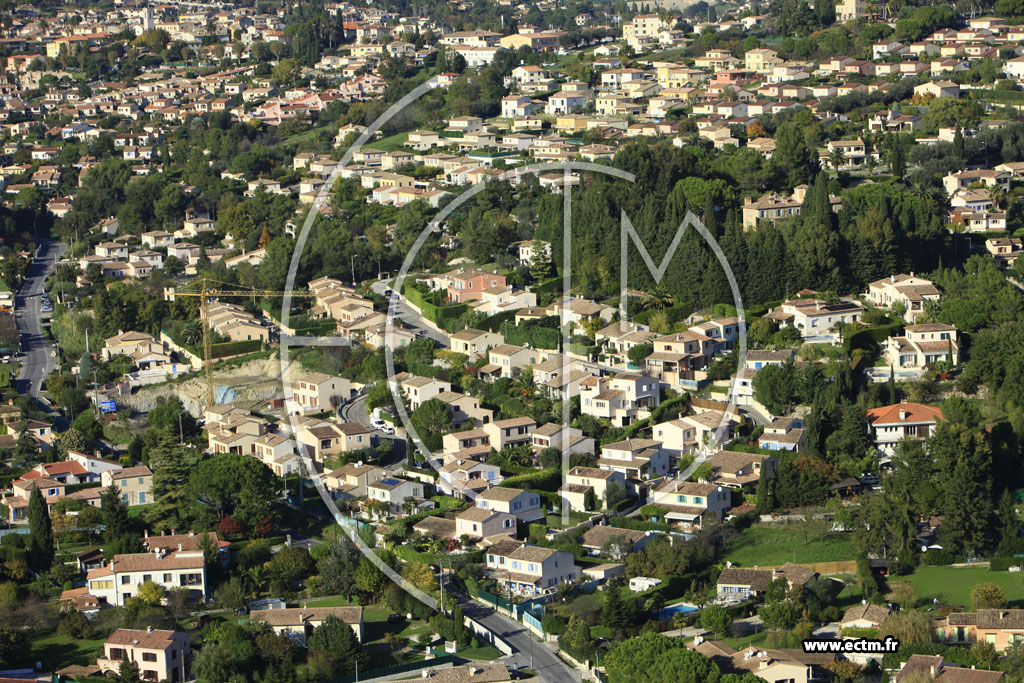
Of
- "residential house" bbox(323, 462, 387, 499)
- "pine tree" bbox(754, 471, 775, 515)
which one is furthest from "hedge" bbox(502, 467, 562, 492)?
"pine tree" bbox(754, 471, 775, 515)

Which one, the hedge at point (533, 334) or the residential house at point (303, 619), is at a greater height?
the hedge at point (533, 334)

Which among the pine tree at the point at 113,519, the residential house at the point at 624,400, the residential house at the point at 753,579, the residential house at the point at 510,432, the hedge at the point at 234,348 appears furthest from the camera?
the hedge at the point at 234,348

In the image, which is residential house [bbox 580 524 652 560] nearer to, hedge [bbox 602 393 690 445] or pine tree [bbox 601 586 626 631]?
pine tree [bbox 601 586 626 631]

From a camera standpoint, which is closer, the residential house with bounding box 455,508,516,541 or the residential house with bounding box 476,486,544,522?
the residential house with bounding box 455,508,516,541

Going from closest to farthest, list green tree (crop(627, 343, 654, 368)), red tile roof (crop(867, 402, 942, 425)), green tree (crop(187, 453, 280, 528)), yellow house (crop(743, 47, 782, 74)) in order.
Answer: green tree (crop(187, 453, 280, 528)) < red tile roof (crop(867, 402, 942, 425)) < green tree (crop(627, 343, 654, 368)) < yellow house (crop(743, 47, 782, 74))

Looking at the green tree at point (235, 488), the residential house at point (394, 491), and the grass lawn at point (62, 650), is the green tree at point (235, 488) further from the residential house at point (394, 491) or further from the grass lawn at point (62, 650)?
the grass lawn at point (62, 650)

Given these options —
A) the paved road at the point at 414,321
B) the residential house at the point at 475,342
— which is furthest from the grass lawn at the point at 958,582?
the paved road at the point at 414,321

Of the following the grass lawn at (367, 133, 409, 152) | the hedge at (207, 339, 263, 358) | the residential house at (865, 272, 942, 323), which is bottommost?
the hedge at (207, 339, 263, 358)
